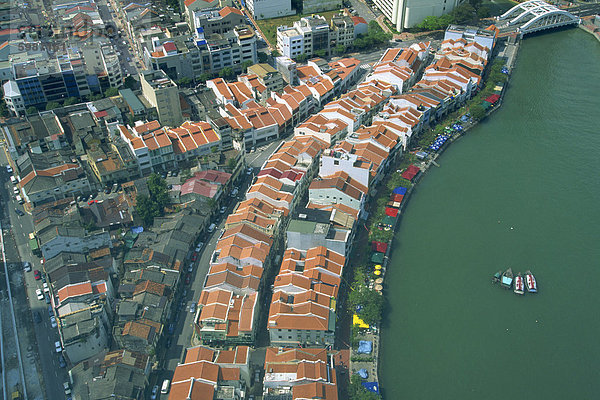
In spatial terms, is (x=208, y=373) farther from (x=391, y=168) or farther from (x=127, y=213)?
(x=391, y=168)

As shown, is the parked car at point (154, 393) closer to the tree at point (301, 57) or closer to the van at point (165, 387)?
the van at point (165, 387)

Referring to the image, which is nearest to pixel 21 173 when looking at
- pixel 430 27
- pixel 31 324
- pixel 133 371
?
pixel 31 324

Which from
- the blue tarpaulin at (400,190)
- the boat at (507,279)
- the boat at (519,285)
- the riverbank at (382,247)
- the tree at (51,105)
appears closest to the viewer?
the riverbank at (382,247)

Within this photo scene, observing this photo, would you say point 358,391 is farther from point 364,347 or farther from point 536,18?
point 536,18

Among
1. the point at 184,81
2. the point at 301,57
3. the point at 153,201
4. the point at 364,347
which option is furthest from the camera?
the point at 301,57

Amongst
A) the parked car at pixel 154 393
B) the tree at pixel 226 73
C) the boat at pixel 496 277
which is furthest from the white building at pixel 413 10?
the parked car at pixel 154 393

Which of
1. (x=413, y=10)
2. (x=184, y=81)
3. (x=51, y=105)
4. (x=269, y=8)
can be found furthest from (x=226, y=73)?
(x=413, y=10)

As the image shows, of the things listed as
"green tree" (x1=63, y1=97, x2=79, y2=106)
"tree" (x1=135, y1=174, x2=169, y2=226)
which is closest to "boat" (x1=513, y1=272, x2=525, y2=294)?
"tree" (x1=135, y1=174, x2=169, y2=226)
